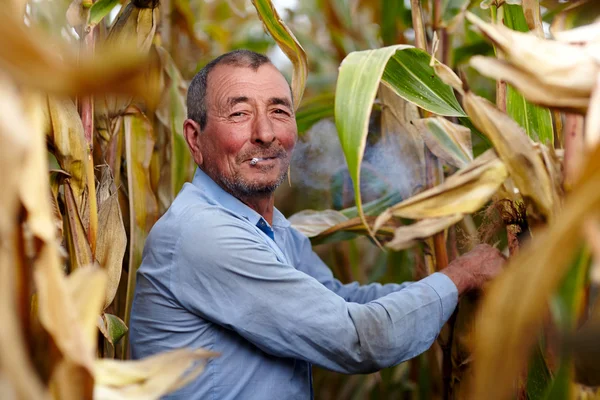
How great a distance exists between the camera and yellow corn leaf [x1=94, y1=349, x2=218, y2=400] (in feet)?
1.59

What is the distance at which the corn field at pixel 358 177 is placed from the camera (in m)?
0.41

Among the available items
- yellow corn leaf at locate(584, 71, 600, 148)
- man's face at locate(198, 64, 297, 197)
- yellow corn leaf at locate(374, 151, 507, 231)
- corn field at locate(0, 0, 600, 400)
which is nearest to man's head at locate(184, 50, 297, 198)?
man's face at locate(198, 64, 297, 197)

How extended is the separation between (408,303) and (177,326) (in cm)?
34

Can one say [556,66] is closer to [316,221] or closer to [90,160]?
[90,160]

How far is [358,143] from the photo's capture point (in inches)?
28.0

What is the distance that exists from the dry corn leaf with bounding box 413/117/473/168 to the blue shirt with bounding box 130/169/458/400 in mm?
170

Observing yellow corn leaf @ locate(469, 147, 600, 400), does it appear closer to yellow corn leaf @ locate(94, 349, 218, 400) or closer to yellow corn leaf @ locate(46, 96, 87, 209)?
yellow corn leaf @ locate(94, 349, 218, 400)

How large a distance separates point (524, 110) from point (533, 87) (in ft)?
1.37

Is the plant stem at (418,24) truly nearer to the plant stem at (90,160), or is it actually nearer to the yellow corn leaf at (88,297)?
the plant stem at (90,160)

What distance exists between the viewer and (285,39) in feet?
3.27

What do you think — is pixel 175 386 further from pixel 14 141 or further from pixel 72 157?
pixel 72 157

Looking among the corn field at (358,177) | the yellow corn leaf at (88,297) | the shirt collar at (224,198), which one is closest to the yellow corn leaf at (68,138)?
the corn field at (358,177)

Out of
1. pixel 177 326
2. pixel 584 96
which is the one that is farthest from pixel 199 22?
pixel 584 96

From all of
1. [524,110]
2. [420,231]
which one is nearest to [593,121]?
[420,231]
